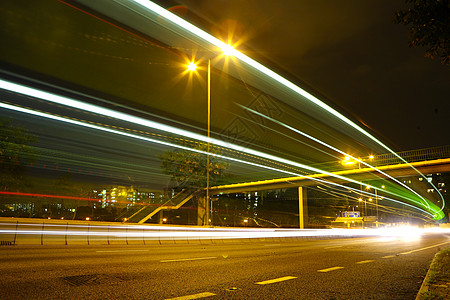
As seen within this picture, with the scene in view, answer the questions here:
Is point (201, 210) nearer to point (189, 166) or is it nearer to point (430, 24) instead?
point (189, 166)

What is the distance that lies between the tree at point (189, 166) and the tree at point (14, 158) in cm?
1573

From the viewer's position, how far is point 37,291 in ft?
17.2

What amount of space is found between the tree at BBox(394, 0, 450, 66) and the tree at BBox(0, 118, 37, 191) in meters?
36.8

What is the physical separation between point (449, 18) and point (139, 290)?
6664 mm

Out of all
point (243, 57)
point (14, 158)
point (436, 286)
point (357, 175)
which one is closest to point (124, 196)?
point (14, 158)

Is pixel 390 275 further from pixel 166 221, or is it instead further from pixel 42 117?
pixel 166 221

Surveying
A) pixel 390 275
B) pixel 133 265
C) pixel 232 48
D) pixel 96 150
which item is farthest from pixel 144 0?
pixel 96 150

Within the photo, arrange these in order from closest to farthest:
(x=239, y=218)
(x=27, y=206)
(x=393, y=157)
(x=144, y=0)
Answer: (x=144, y=0), (x=27, y=206), (x=393, y=157), (x=239, y=218)

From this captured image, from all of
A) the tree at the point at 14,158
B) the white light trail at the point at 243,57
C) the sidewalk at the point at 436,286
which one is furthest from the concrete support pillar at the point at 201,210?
the sidewalk at the point at 436,286

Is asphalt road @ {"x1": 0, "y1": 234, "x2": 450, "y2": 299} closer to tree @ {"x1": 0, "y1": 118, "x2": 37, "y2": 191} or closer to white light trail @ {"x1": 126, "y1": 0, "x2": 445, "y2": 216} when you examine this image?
white light trail @ {"x1": 126, "y1": 0, "x2": 445, "y2": 216}

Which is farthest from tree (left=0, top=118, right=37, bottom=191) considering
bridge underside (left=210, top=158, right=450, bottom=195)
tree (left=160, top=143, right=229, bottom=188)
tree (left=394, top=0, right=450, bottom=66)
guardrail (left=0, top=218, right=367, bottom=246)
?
tree (left=394, top=0, right=450, bottom=66)

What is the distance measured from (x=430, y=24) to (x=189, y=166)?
41.4 meters

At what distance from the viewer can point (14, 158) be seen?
36656mm

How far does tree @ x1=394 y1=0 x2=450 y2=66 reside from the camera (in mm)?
5863
